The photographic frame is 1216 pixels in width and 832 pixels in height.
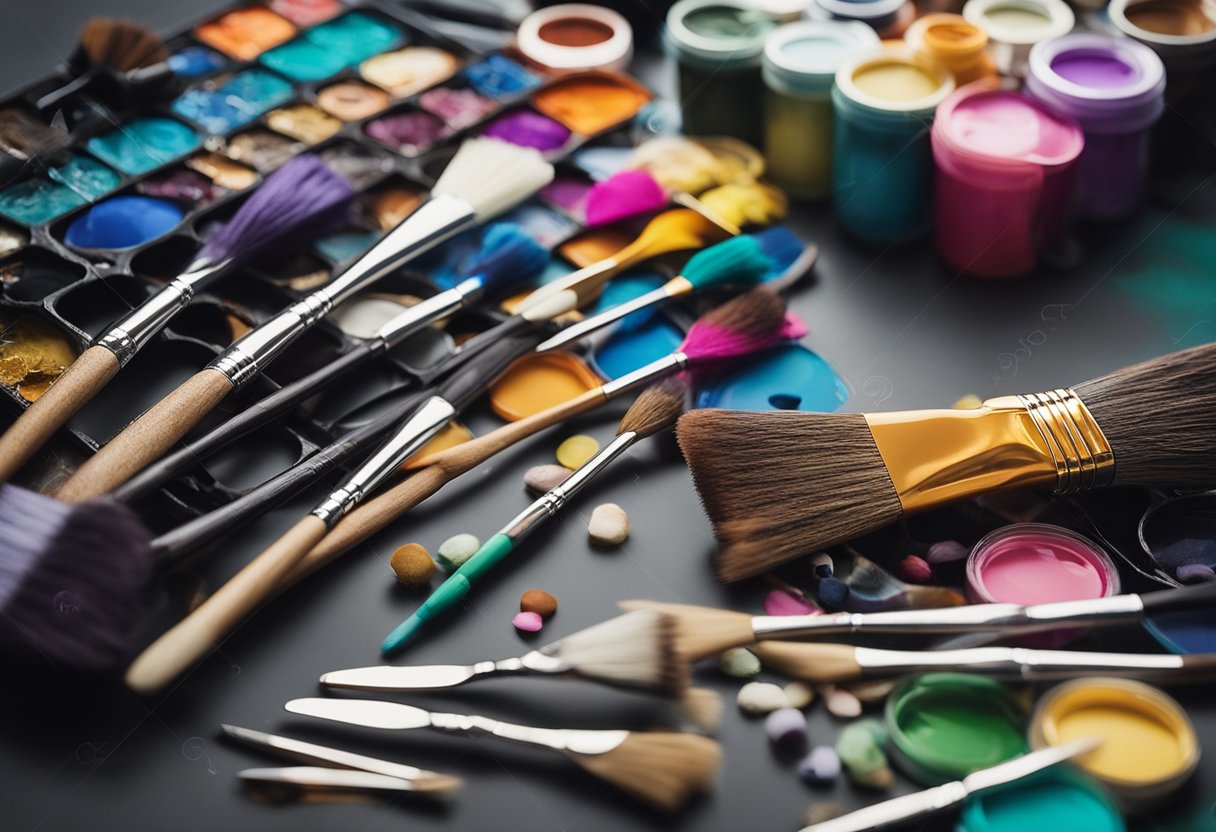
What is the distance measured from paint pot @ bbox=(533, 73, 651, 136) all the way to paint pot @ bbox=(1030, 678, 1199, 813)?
1.10 meters

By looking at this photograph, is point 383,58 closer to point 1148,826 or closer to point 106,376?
point 106,376

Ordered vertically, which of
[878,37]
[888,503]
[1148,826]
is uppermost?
[878,37]

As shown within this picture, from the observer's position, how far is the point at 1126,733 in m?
1.20

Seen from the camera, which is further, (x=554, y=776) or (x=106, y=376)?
(x=106, y=376)

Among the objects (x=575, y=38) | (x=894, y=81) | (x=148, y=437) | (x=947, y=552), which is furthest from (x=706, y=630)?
(x=575, y=38)

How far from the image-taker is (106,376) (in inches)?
58.5

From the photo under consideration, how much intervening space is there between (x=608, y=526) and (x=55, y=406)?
63 cm

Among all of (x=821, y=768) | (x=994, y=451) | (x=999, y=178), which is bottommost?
(x=821, y=768)

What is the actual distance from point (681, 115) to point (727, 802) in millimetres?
1098

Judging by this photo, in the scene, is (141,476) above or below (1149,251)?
above

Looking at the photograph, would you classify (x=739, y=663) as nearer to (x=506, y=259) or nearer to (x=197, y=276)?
(x=506, y=259)

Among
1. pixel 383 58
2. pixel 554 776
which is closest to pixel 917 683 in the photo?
pixel 554 776

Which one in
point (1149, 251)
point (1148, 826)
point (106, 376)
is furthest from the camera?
point (1149, 251)

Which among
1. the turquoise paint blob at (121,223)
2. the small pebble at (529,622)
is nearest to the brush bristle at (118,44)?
the turquoise paint blob at (121,223)
